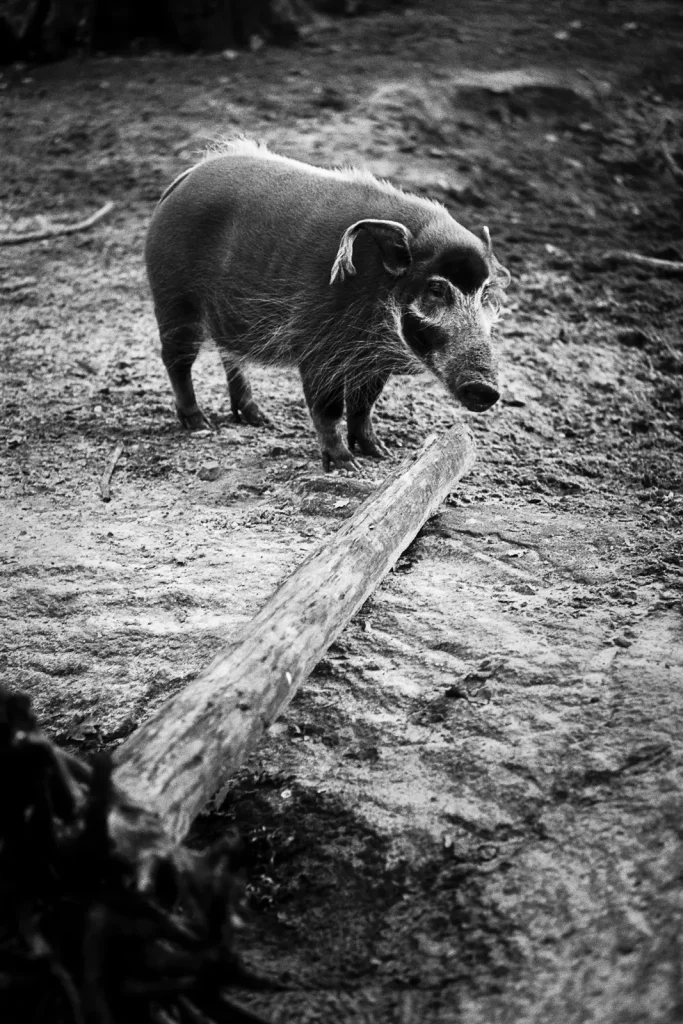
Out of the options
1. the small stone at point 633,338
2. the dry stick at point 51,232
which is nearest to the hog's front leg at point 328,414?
the small stone at point 633,338

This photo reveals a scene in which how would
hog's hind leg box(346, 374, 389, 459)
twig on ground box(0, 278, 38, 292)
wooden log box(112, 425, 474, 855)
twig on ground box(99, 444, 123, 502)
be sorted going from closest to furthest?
wooden log box(112, 425, 474, 855) → twig on ground box(99, 444, 123, 502) → hog's hind leg box(346, 374, 389, 459) → twig on ground box(0, 278, 38, 292)

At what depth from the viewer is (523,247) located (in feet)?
21.7

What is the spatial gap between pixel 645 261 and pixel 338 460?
339 cm

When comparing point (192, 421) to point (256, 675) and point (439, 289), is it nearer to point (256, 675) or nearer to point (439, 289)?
point (439, 289)

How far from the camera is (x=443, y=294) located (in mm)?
3955

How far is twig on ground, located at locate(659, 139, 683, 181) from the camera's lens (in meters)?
7.70

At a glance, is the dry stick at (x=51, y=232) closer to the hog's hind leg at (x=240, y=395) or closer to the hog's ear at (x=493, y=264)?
the hog's hind leg at (x=240, y=395)

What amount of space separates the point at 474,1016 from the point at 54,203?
261 inches

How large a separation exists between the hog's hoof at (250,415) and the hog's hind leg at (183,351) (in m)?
0.15

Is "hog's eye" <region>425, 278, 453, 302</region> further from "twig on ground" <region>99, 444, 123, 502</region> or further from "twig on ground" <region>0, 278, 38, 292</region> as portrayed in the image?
"twig on ground" <region>0, 278, 38, 292</region>

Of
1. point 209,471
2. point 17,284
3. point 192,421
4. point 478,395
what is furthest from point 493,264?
point 17,284

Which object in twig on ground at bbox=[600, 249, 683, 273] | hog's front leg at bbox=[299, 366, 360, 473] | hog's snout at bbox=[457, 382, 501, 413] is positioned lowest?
twig on ground at bbox=[600, 249, 683, 273]

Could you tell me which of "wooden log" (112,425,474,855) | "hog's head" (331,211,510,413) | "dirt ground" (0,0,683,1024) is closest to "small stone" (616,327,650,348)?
"dirt ground" (0,0,683,1024)

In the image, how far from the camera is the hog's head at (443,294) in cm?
390
